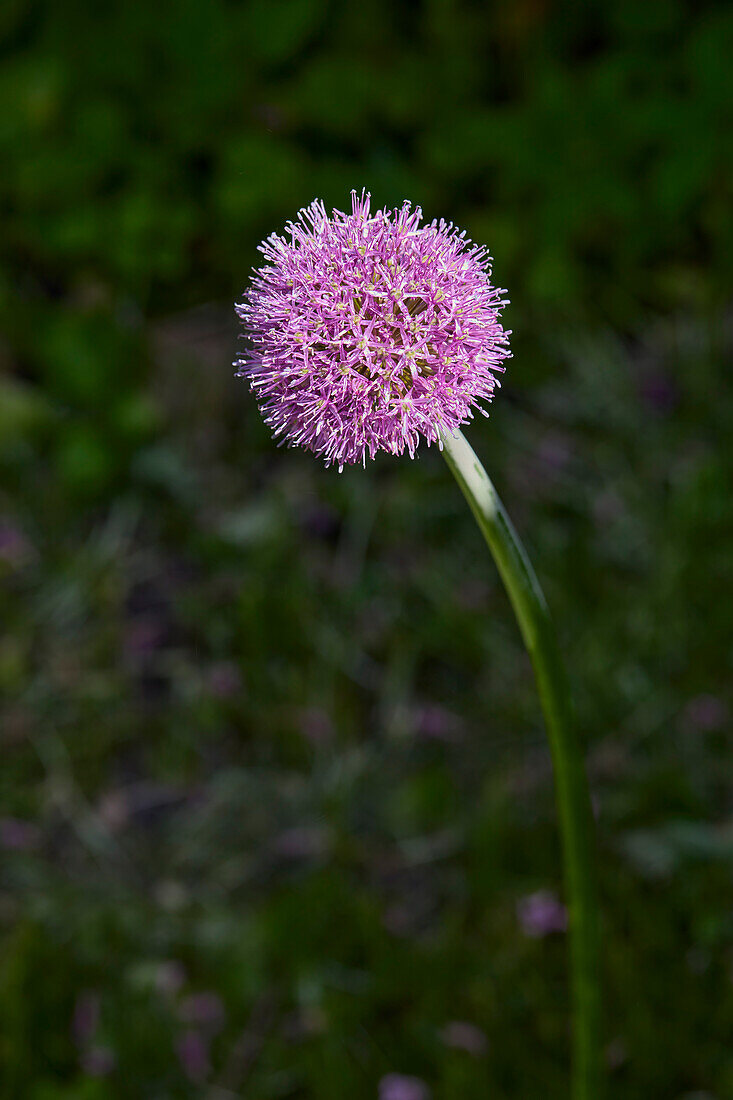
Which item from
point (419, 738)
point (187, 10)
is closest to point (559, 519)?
point (419, 738)

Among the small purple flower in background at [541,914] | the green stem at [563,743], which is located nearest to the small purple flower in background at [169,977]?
the small purple flower in background at [541,914]

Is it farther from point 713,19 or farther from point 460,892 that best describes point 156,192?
point 460,892

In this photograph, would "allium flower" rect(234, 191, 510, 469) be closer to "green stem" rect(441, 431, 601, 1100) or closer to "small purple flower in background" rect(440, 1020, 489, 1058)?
"green stem" rect(441, 431, 601, 1100)

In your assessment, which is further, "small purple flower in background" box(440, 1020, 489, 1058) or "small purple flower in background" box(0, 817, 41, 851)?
"small purple flower in background" box(0, 817, 41, 851)

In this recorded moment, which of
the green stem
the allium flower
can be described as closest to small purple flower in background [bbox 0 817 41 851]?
the green stem

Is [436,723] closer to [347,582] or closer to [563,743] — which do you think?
[347,582]

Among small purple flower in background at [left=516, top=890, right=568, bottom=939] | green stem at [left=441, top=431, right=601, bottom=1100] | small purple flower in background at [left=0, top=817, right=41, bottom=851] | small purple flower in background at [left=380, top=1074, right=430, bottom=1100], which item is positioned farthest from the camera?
small purple flower in background at [left=0, top=817, right=41, bottom=851]
